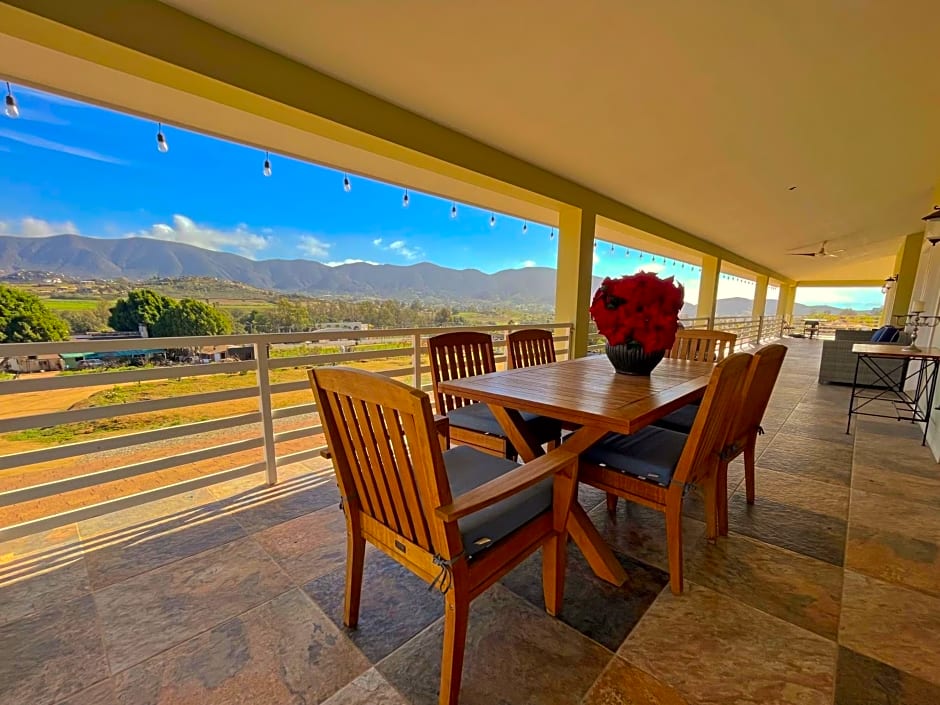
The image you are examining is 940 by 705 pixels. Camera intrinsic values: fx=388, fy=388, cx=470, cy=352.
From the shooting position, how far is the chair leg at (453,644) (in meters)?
0.96

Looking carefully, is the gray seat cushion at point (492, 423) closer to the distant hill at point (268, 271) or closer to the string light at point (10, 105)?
the distant hill at point (268, 271)

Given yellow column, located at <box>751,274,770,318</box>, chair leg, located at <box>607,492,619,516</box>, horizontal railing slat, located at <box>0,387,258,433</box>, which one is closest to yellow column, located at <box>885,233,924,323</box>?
yellow column, located at <box>751,274,770,318</box>

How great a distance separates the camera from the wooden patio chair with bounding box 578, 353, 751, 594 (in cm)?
132

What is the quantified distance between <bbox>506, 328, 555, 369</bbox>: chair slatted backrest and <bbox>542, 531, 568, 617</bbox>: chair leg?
1.24 m

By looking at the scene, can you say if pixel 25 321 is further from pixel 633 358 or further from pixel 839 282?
pixel 839 282

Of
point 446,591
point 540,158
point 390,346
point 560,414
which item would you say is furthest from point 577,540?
point 540,158

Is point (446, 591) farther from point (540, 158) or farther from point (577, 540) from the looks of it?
point (540, 158)

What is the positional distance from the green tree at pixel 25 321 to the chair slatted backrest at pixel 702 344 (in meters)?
3.79

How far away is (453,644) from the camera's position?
959mm

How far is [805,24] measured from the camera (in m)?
1.74

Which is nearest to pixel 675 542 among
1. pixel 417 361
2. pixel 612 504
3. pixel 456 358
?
pixel 612 504

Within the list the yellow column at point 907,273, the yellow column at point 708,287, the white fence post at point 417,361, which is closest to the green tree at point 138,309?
the white fence post at point 417,361

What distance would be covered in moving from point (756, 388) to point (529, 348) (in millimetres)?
1243

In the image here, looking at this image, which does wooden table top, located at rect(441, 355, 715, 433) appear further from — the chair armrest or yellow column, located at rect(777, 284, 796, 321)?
yellow column, located at rect(777, 284, 796, 321)
